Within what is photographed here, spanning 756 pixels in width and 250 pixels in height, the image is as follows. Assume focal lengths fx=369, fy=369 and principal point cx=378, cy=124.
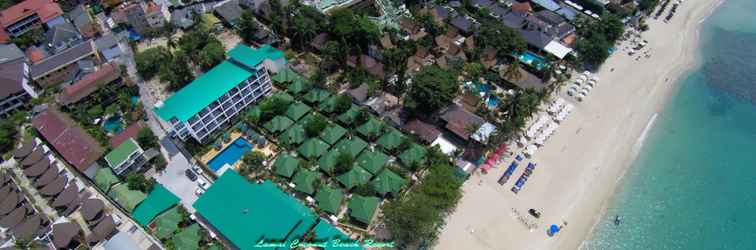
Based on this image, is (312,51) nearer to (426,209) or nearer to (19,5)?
(426,209)

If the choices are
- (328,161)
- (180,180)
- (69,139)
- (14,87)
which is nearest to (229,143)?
(180,180)

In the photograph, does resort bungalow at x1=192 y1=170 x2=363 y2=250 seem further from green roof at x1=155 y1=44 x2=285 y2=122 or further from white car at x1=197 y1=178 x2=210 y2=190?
green roof at x1=155 y1=44 x2=285 y2=122

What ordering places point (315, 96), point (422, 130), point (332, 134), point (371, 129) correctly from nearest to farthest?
1. point (332, 134)
2. point (371, 129)
3. point (422, 130)
4. point (315, 96)

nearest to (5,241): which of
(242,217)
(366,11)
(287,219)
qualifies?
(242,217)

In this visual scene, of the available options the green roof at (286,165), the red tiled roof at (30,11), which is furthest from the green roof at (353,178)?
the red tiled roof at (30,11)

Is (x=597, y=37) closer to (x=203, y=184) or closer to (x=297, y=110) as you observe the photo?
(x=297, y=110)

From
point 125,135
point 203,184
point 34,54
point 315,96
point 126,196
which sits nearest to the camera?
point 126,196

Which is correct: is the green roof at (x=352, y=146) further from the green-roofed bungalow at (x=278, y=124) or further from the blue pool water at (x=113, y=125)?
the blue pool water at (x=113, y=125)

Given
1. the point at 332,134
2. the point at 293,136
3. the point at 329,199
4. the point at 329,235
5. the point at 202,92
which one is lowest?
the point at 329,235
